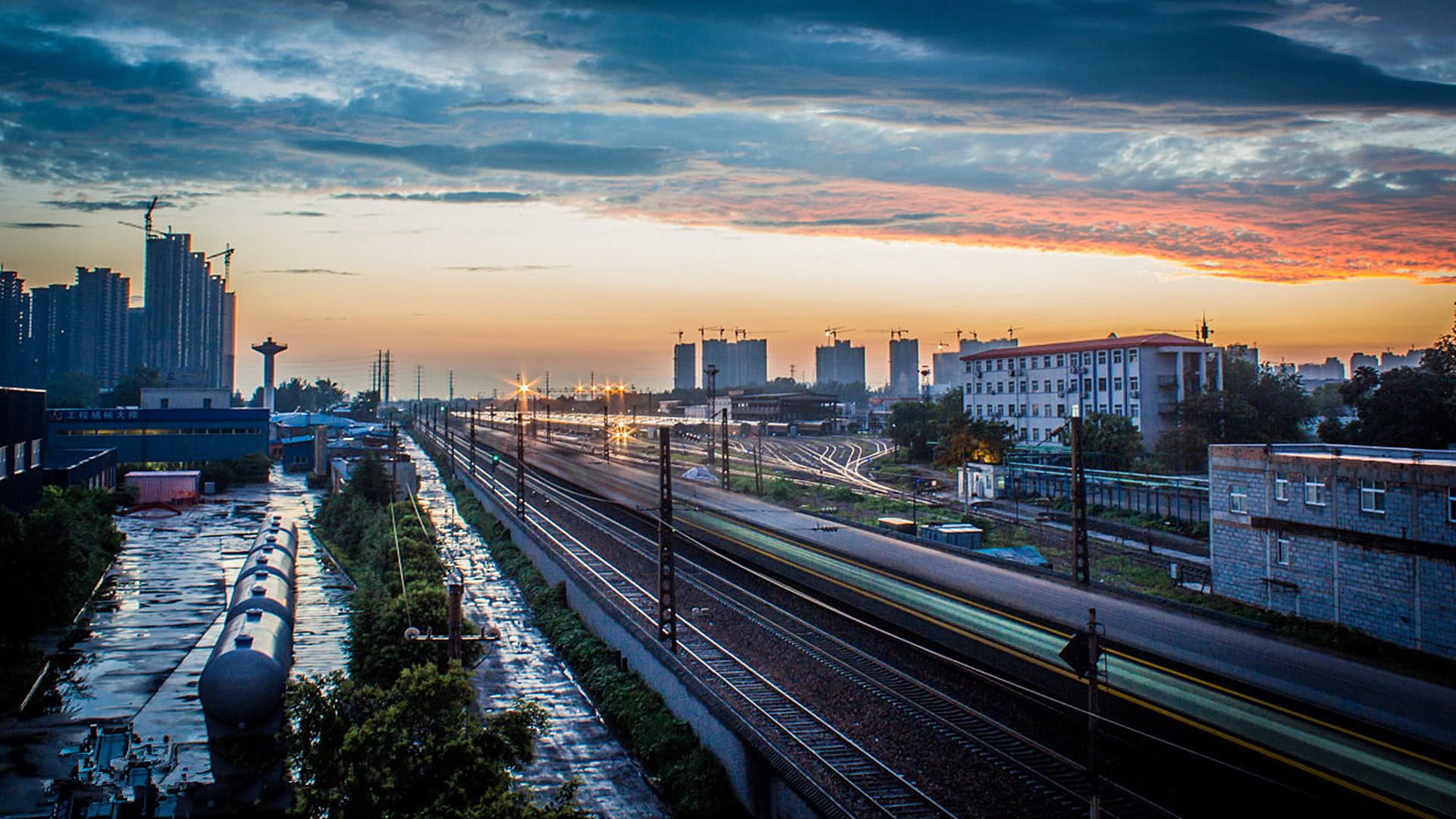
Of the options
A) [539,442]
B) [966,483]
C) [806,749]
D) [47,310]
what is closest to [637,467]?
[966,483]

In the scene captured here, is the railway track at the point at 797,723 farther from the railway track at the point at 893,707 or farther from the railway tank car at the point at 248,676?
the railway tank car at the point at 248,676

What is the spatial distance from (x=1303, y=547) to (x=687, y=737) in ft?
47.8

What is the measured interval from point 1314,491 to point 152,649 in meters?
28.2

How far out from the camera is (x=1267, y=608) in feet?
72.3

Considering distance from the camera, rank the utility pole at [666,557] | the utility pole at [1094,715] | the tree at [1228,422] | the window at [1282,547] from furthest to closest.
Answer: the tree at [1228,422], the window at [1282,547], the utility pole at [666,557], the utility pole at [1094,715]

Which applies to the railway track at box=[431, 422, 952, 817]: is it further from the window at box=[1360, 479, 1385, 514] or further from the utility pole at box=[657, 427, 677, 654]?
the window at box=[1360, 479, 1385, 514]

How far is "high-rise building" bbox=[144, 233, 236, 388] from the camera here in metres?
176

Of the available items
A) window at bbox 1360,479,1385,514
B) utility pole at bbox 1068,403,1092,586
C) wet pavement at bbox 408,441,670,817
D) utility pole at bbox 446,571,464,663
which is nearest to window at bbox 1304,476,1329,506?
window at bbox 1360,479,1385,514

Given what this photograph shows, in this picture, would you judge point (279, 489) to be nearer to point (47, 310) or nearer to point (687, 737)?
point (687, 737)

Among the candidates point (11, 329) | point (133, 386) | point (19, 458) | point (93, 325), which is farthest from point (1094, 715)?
point (93, 325)

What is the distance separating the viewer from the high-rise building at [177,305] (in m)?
176

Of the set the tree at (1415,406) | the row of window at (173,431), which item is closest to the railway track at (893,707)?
the tree at (1415,406)

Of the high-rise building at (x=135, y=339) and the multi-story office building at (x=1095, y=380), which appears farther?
the high-rise building at (x=135, y=339)

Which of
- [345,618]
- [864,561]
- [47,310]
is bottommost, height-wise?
[345,618]
